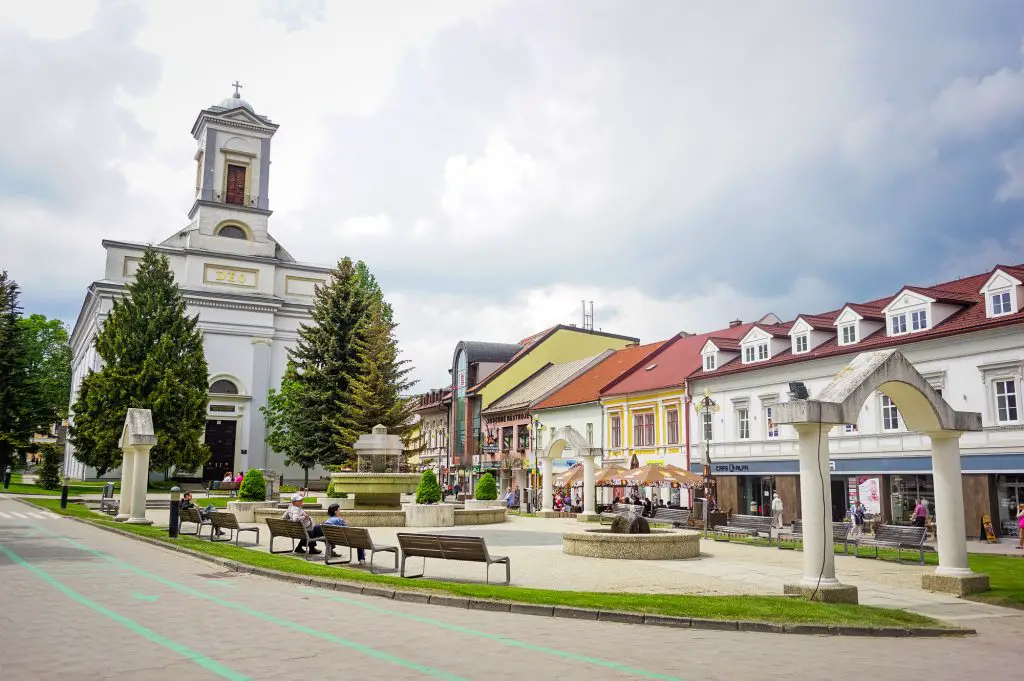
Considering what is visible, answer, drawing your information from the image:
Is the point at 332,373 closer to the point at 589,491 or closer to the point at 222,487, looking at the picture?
the point at 222,487

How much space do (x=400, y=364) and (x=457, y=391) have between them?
21441 mm

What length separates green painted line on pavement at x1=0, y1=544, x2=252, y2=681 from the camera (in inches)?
278

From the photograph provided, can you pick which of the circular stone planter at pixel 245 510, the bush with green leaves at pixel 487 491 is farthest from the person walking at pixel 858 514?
the circular stone planter at pixel 245 510

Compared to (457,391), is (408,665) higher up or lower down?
lower down

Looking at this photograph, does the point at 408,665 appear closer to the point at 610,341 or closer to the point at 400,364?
the point at 400,364

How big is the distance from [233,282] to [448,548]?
48.0 meters

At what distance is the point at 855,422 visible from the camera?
12578 mm

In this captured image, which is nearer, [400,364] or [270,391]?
[400,364]

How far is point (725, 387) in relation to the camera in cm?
3822

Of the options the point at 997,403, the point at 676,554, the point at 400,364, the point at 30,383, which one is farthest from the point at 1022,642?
the point at 30,383

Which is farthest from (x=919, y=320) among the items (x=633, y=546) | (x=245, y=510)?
(x=245, y=510)

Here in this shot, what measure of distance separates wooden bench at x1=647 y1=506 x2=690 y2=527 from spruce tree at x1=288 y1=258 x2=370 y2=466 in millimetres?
20081

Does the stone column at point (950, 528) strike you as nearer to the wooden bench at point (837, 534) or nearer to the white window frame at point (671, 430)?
the wooden bench at point (837, 534)

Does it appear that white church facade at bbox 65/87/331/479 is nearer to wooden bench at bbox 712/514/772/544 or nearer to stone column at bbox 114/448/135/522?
stone column at bbox 114/448/135/522
